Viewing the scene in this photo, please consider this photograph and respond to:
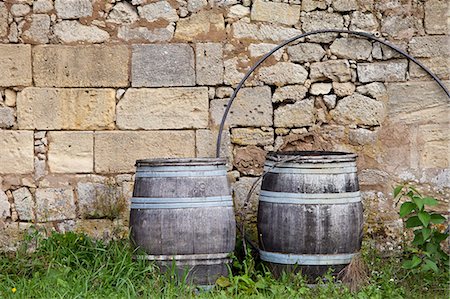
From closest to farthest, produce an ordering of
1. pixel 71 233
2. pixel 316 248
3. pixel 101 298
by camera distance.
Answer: pixel 101 298 < pixel 316 248 < pixel 71 233

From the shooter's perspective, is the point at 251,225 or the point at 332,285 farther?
the point at 251,225

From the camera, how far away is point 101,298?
15.8 feet

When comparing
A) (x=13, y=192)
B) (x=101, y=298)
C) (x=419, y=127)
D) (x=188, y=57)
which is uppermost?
(x=188, y=57)

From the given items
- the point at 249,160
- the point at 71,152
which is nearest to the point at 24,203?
the point at 71,152

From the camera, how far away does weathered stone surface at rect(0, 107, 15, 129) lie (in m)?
6.06

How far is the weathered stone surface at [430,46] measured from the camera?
19.8ft

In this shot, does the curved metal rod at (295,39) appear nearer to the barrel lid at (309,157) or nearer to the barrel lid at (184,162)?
the barrel lid at (309,157)

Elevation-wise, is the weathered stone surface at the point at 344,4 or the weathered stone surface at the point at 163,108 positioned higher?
the weathered stone surface at the point at 344,4

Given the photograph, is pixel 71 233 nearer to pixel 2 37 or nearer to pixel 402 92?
pixel 2 37

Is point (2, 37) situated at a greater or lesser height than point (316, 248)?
greater

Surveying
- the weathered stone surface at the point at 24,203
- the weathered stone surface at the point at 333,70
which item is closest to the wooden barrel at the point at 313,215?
the weathered stone surface at the point at 333,70

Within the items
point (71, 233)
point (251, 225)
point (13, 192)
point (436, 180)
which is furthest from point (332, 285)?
point (13, 192)

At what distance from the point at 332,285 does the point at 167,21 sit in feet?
7.70

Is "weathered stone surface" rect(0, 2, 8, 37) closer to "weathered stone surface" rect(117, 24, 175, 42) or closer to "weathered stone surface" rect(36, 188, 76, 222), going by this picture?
"weathered stone surface" rect(117, 24, 175, 42)
